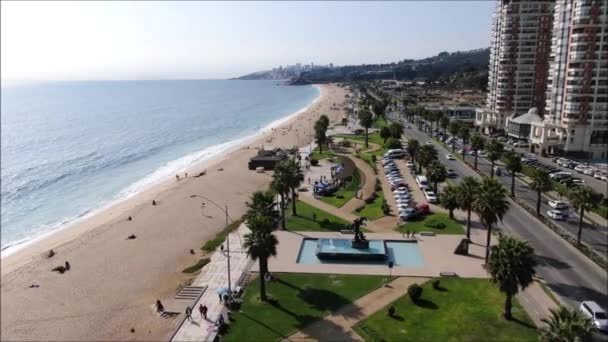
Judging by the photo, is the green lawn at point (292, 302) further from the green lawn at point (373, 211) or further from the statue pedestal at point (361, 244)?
the green lawn at point (373, 211)

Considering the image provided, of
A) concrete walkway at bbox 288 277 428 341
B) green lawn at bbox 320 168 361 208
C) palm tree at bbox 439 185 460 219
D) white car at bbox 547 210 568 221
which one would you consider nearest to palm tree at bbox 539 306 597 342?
concrete walkway at bbox 288 277 428 341

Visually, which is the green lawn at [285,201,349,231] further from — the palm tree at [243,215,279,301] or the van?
the van

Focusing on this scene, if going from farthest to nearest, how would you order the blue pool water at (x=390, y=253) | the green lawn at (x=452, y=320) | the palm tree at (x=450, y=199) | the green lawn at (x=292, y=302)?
the palm tree at (x=450, y=199), the blue pool water at (x=390, y=253), the green lawn at (x=292, y=302), the green lawn at (x=452, y=320)

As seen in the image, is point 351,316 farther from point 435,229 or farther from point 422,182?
point 422,182

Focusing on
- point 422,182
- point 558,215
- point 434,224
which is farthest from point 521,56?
point 434,224

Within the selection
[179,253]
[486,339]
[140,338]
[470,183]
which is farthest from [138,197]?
[486,339]

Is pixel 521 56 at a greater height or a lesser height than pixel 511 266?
greater

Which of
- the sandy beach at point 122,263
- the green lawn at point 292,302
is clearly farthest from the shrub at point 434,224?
the sandy beach at point 122,263
